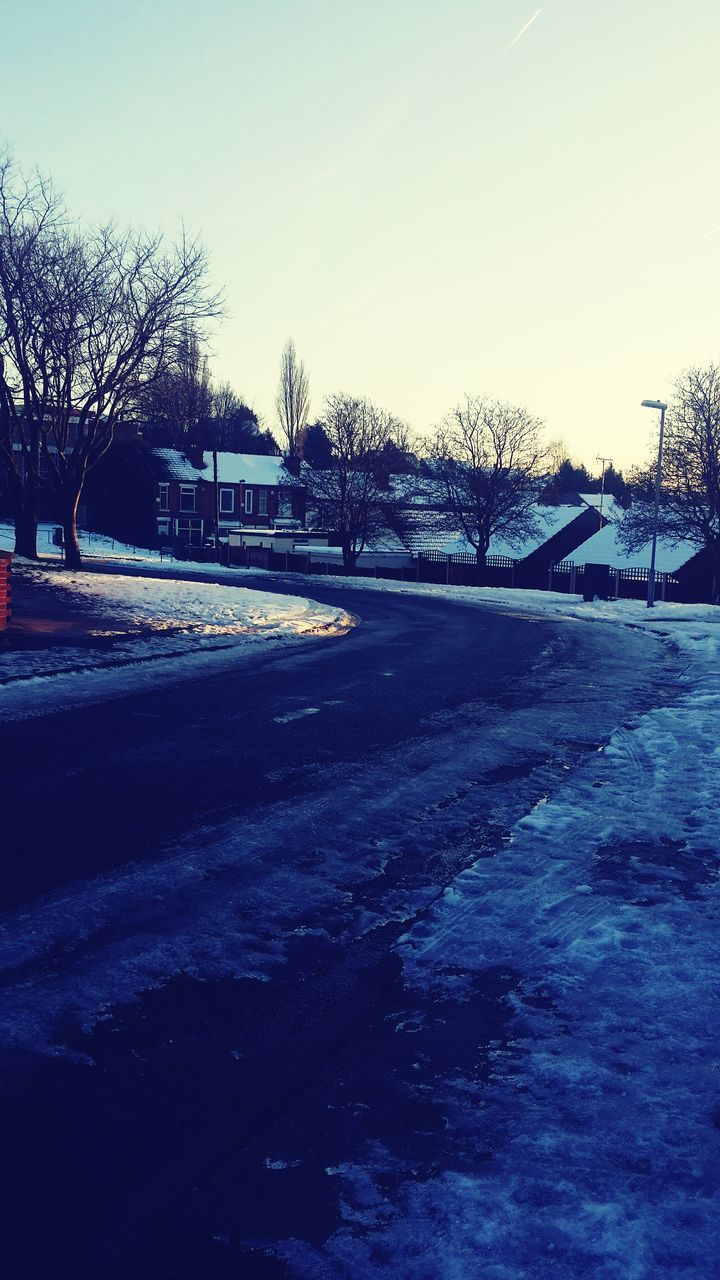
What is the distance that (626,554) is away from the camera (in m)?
47.8

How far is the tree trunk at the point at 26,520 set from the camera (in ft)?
108

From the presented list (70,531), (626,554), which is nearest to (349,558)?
(626,554)

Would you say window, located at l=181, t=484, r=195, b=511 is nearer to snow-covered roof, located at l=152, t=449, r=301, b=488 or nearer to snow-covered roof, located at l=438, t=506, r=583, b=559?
snow-covered roof, located at l=152, t=449, r=301, b=488

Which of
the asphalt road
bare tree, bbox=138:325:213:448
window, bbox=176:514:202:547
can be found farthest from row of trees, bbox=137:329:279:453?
the asphalt road

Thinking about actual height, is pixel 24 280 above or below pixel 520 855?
above

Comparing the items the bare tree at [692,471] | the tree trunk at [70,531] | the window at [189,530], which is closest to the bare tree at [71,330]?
the tree trunk at [70,531]

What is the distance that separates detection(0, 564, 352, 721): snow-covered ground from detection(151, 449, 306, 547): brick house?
51.5m

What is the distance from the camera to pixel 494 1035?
155 inches

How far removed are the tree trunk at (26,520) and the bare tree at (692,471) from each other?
86.6 ft

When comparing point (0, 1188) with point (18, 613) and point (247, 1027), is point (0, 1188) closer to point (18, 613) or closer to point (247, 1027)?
point (247, 1027)

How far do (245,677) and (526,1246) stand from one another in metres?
11.4

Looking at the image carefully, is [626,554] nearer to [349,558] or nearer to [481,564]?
[481,564]

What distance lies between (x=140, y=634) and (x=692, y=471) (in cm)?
3136

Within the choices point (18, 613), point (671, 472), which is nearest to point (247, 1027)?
point (18, 613)
